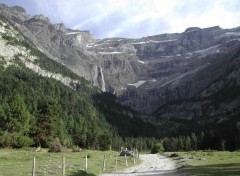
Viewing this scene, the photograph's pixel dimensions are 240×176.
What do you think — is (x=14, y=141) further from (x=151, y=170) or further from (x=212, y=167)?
(x=212, y=167)

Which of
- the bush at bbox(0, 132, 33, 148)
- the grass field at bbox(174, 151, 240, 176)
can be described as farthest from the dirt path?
the bush at bbox(0, 132, 33, 148)

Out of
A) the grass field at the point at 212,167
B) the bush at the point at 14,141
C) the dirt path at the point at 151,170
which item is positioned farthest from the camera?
the bush at the point at 14,141

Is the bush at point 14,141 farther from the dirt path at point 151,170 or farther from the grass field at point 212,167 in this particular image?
the grass field at point 212,167

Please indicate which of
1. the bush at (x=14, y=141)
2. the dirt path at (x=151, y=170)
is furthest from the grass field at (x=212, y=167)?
the bush at (x=14, y=141)

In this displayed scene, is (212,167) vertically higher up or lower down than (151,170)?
higher up

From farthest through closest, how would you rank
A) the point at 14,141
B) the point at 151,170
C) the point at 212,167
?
the point at 14,141, the point at 151,170, the point at 212,167

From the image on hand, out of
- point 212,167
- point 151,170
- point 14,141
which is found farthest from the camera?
point 14,141

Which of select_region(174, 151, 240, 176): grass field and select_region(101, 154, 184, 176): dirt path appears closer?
select_region(174, 151, 240, 176): grass field

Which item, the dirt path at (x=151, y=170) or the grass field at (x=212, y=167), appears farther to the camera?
the dirt path at (x=151, y=170)

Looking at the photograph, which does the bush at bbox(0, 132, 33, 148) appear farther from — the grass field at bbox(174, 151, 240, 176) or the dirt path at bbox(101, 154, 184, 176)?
the grass field at bbox(174, 151, 240, 176)

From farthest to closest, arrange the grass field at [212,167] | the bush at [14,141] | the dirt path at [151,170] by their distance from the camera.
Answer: the bush at [14,141] → the dirt path at [151,170] → the grass field at [212,167]

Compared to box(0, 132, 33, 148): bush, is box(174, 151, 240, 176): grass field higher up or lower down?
lower down

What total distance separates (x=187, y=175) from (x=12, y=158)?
114ft

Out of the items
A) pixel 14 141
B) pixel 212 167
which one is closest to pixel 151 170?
pixel 212 167
